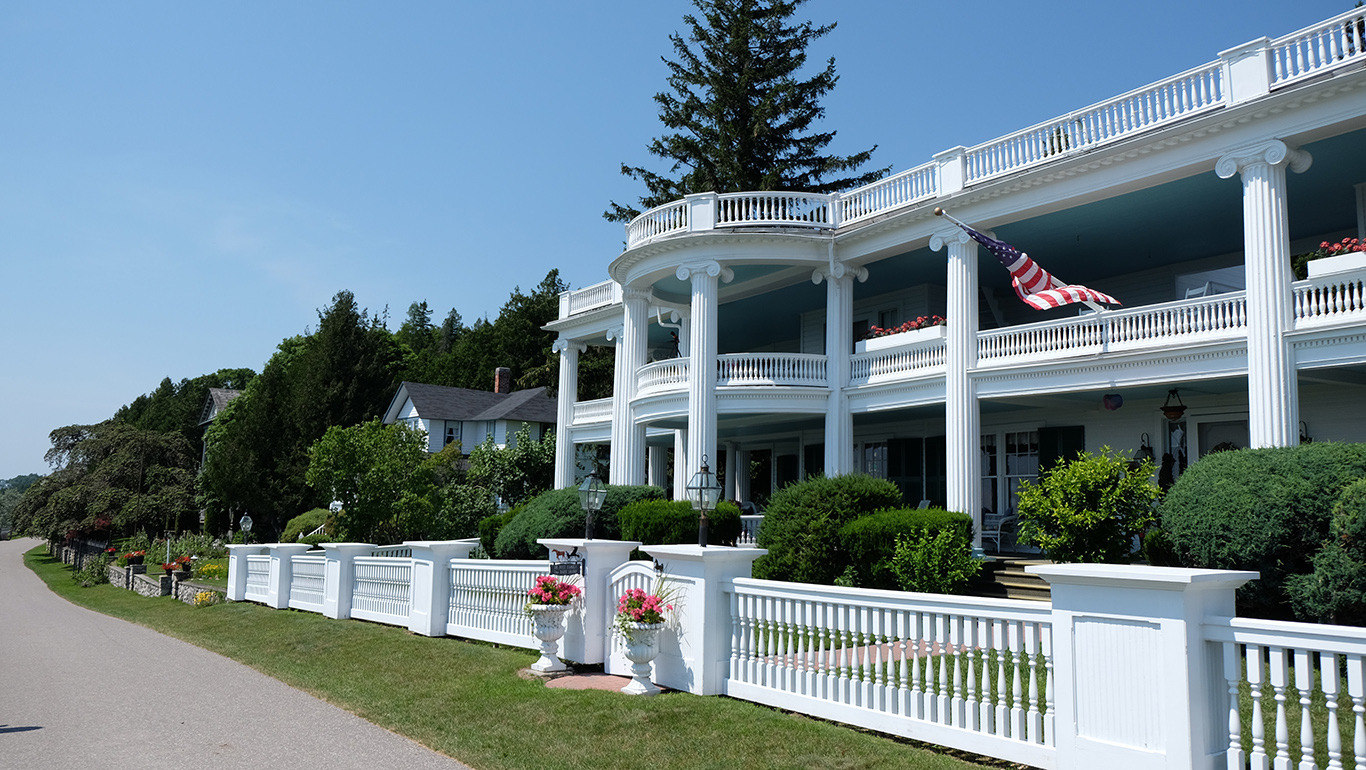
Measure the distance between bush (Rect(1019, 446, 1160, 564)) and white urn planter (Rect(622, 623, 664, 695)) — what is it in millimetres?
6523

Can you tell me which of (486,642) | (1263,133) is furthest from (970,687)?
(1263,133)

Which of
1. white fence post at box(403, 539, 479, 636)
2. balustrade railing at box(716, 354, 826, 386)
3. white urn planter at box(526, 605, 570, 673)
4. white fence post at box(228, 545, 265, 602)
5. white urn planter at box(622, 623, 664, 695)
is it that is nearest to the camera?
white urn planter at box(622, 623, 664, 695)

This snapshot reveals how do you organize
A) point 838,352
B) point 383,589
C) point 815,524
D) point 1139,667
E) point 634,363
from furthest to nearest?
1. point 634,363
2. point 838,352
3. point 383,589
4. point 815,524
5. point 1139,667

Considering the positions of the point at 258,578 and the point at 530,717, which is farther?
the point at 258,578

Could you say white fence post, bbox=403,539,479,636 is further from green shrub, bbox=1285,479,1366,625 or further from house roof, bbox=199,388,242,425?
house roof, bbox=199,388,242,425

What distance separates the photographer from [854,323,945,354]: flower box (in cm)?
1803

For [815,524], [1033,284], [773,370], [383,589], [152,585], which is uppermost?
[1033,284]

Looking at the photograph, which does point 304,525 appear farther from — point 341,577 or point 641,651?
point 641,651

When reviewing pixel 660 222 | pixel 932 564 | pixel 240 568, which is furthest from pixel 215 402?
pixel 932 564

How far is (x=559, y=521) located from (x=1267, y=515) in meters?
12.4

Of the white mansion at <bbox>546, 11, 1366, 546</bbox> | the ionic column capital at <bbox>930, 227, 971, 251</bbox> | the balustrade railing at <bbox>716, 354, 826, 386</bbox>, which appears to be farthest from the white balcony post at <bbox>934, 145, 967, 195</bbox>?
the balustrade railing at <bbox>716, 354, 826, 386</bbox>

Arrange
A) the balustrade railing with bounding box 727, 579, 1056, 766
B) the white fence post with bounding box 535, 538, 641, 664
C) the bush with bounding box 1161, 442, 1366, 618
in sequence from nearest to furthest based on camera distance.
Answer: the balustrade railing with bounding box 727, 579, 1056, 766 → the bush with bounding box 1161, 442, 1366, 618 → the white fence post with bounding box 535, 538, 641, 664

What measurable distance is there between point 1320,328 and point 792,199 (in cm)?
1101

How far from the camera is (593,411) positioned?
27266 millimetres
